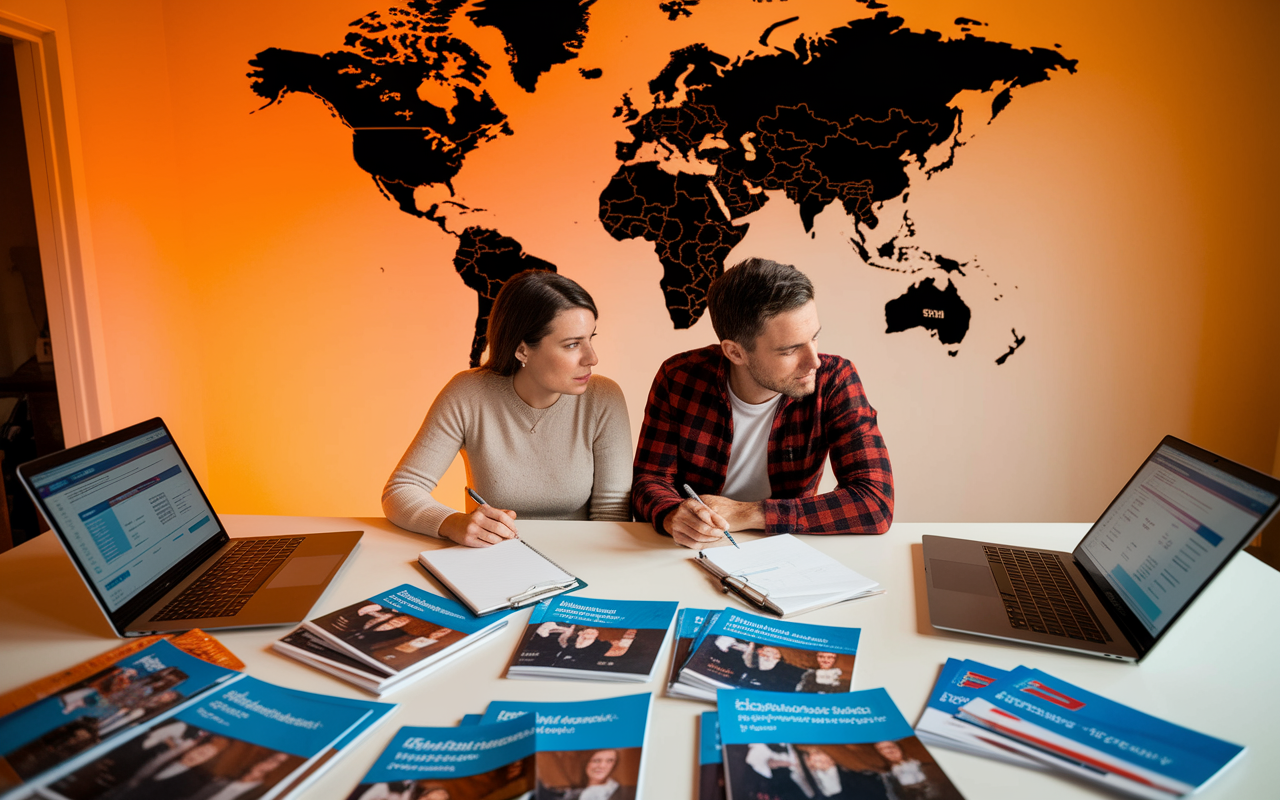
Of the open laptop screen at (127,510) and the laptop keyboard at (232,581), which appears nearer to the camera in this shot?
the open laptop screen at (127,510)

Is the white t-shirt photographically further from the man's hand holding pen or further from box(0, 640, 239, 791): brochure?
box(0, 640, 239, 791): brochure

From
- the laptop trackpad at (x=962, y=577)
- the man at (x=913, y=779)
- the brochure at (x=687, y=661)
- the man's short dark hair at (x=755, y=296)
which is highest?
the man's short dark hair at (x=755, y=296)

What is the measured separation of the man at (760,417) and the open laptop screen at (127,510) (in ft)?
3.03

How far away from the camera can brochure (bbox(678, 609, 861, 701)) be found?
92 cm

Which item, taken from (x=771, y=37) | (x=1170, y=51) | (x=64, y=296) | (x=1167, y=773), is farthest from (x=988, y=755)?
(x=64, y=296)

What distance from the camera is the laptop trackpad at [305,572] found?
1.22 m

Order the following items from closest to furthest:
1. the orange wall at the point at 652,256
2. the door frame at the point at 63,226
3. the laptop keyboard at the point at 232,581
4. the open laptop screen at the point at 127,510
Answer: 1. the open laptop screen at the point at 127,510
2. the laptop keyboard at the point at 232,581
3. the door frame at the point at 63,226
4. the orange wall at the point at 652,256

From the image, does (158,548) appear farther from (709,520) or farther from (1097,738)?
(1097,738)

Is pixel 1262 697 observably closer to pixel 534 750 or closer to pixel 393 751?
pixel 534 750

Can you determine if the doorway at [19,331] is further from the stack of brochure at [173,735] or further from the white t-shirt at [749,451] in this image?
the white t-shirt at [749,451]

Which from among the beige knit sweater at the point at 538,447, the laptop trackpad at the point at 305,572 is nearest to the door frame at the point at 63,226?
the beige knit sweater at the point at 538,447

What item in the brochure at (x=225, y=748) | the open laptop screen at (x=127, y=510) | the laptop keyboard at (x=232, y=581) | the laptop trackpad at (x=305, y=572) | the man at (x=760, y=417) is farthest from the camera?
the man at (x=760, y=417)

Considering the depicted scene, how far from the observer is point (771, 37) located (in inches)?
102

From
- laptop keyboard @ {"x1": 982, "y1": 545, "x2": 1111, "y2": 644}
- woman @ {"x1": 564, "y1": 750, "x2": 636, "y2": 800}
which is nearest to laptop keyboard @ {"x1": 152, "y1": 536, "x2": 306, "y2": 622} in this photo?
woman @ {"x1": 564, "y1": 750, "x2": 636, "y2": 800}
